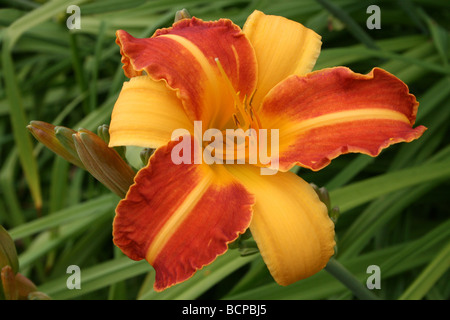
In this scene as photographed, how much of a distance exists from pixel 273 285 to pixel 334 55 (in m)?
0.58

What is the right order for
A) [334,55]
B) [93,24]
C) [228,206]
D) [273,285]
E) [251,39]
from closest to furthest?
1. [228,206]
2. [251,39]
3. [273,285]
4. [334,55]
5. [93,24]

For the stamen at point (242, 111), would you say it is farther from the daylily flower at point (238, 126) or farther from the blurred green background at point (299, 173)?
A: the blurred green background at point (299, 173)

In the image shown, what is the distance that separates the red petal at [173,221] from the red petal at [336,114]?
0.33ft

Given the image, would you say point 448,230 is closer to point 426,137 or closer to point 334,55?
point 426,137

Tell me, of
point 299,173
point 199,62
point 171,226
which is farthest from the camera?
point 299,173

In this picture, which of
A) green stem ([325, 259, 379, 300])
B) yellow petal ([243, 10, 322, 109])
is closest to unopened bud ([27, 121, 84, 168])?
yellow petal ([243, 10, 322, 109])

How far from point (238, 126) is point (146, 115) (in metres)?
0.15

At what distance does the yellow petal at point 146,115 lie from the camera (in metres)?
0.61

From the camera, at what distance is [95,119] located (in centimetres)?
133

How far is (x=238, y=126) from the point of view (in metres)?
0.72

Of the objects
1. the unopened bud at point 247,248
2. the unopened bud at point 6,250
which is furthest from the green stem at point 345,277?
the unopened bud at point 6,250

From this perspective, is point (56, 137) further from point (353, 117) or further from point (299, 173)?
point (299, 173)

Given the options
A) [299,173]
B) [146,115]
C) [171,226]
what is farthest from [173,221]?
[299,173]

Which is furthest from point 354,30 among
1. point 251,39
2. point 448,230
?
point 251,39
